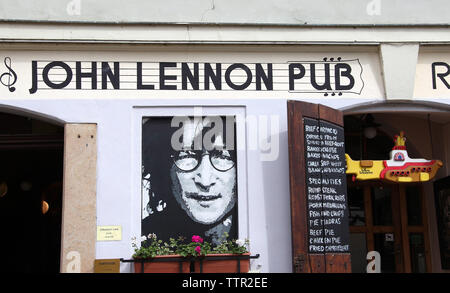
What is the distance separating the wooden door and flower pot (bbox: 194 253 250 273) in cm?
264

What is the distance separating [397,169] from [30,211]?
21.4 ft

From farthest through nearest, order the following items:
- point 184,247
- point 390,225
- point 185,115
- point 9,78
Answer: point 390,225 < point 185,115 < point 9,78 < point 184,247

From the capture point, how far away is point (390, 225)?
1018 centimetres

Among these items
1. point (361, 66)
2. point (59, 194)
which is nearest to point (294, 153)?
point (361, 66)

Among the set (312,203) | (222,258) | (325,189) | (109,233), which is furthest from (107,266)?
(325,189)

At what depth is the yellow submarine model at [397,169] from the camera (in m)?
8.79

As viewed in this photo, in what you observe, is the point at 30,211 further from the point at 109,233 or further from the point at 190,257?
the point at 190,257

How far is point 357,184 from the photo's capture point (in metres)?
10.2

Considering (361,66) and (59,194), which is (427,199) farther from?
(59,194)

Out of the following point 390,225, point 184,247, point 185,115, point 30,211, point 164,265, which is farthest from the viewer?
point 30,211

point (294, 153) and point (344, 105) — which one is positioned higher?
point (344, 105)

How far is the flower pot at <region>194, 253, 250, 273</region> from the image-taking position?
7.89m

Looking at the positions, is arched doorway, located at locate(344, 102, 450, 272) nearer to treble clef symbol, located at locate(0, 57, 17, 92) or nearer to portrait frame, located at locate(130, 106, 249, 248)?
portrait frame, located at locate(130, 106, 249, 248)
